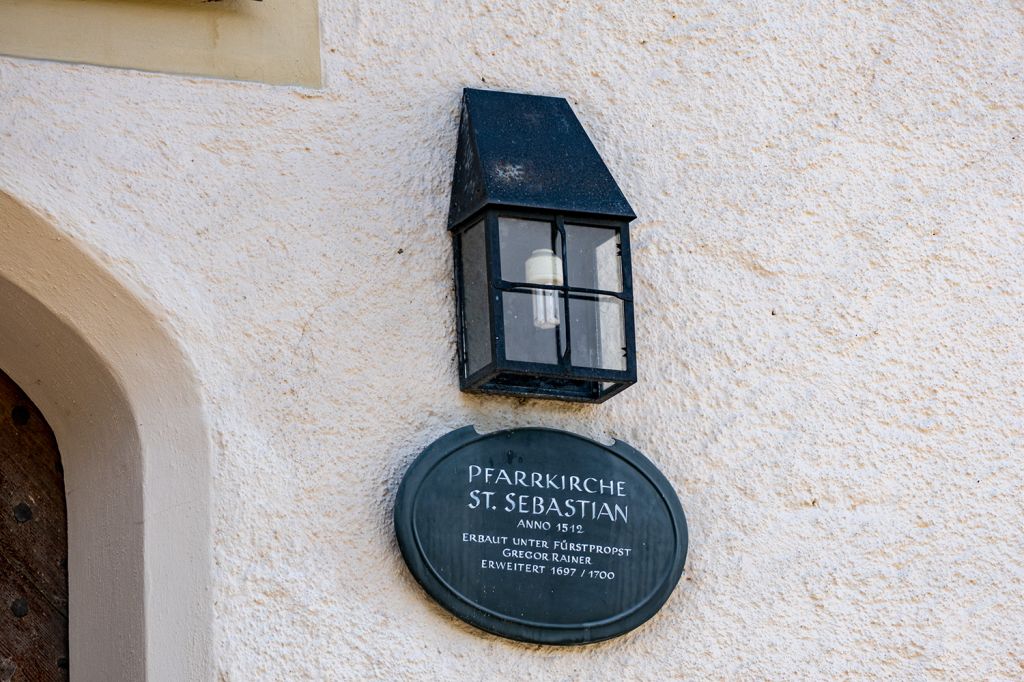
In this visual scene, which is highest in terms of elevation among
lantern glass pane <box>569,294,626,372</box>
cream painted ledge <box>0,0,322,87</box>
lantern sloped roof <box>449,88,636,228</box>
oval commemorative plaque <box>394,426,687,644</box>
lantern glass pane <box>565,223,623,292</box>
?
cream painted ledge <box>0,0,322,87</box>

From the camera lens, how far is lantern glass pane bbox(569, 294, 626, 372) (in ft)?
10.1

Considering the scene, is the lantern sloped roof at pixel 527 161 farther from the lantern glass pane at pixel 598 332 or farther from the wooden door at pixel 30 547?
the wooden door at pixel 30 547

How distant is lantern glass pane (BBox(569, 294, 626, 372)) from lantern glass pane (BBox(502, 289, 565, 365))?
0.09 feet

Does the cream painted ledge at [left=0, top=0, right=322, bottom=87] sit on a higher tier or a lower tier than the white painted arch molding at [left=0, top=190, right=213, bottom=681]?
higher

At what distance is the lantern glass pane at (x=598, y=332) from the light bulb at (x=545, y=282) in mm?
34

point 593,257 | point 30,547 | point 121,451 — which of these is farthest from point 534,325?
point 30,547

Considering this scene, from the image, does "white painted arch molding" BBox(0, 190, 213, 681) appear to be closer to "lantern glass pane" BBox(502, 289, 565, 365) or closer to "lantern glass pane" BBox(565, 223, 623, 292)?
"lantern glass pane" BBox(502, 289, 565, 365)

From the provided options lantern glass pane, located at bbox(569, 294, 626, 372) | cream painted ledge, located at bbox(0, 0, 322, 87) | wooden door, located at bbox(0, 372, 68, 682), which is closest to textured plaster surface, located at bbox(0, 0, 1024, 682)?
cream painted ledge, located at bbox(0, 0, 322, 87)

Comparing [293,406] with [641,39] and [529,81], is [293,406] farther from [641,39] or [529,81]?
[641,39]

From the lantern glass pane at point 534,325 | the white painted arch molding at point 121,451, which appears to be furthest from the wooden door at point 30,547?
the lantern glass pane at point 534,325

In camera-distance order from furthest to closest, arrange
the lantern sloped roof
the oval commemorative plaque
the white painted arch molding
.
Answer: the lantern sloped roof < the oval commemorative plaque < the white painted arch molding

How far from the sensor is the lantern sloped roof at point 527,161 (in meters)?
3.16

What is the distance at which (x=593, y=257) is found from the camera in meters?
3.18

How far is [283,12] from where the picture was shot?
331cm
